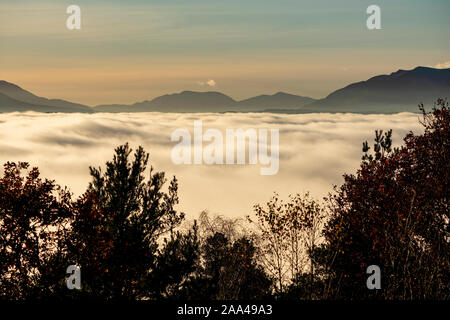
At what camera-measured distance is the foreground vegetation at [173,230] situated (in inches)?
980

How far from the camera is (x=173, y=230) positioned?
33.0 meters

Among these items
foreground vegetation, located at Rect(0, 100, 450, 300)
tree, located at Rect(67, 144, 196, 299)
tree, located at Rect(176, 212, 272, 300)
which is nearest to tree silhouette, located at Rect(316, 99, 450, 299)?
foreground vegetation, located at Rect(0, 100, 450, 300)

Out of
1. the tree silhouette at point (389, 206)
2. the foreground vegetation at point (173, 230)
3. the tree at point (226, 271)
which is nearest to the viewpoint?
the foreground vegetation at point (173, 230)

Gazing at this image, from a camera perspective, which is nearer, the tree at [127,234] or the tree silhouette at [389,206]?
the tree silhouette at [389,206]

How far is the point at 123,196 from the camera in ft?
99.2

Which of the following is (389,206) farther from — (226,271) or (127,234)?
(127,234)

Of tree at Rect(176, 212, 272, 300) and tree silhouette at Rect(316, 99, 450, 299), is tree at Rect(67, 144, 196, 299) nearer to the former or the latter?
tree at Rect(176, 212, 272, 300)

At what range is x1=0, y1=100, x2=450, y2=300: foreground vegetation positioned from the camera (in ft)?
81.7

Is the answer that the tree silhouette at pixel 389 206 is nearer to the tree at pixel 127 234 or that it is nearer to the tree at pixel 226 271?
the tree at pixel 226 271

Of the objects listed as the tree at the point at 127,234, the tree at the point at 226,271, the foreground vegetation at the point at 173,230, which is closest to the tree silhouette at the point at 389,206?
the foreground vegetation at the point at 173,230

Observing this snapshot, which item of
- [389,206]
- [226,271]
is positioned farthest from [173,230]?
[389,206]

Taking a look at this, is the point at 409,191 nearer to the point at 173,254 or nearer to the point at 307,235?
the point at 307,235

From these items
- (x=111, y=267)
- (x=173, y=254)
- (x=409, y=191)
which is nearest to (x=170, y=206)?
(x=173, y=254)
